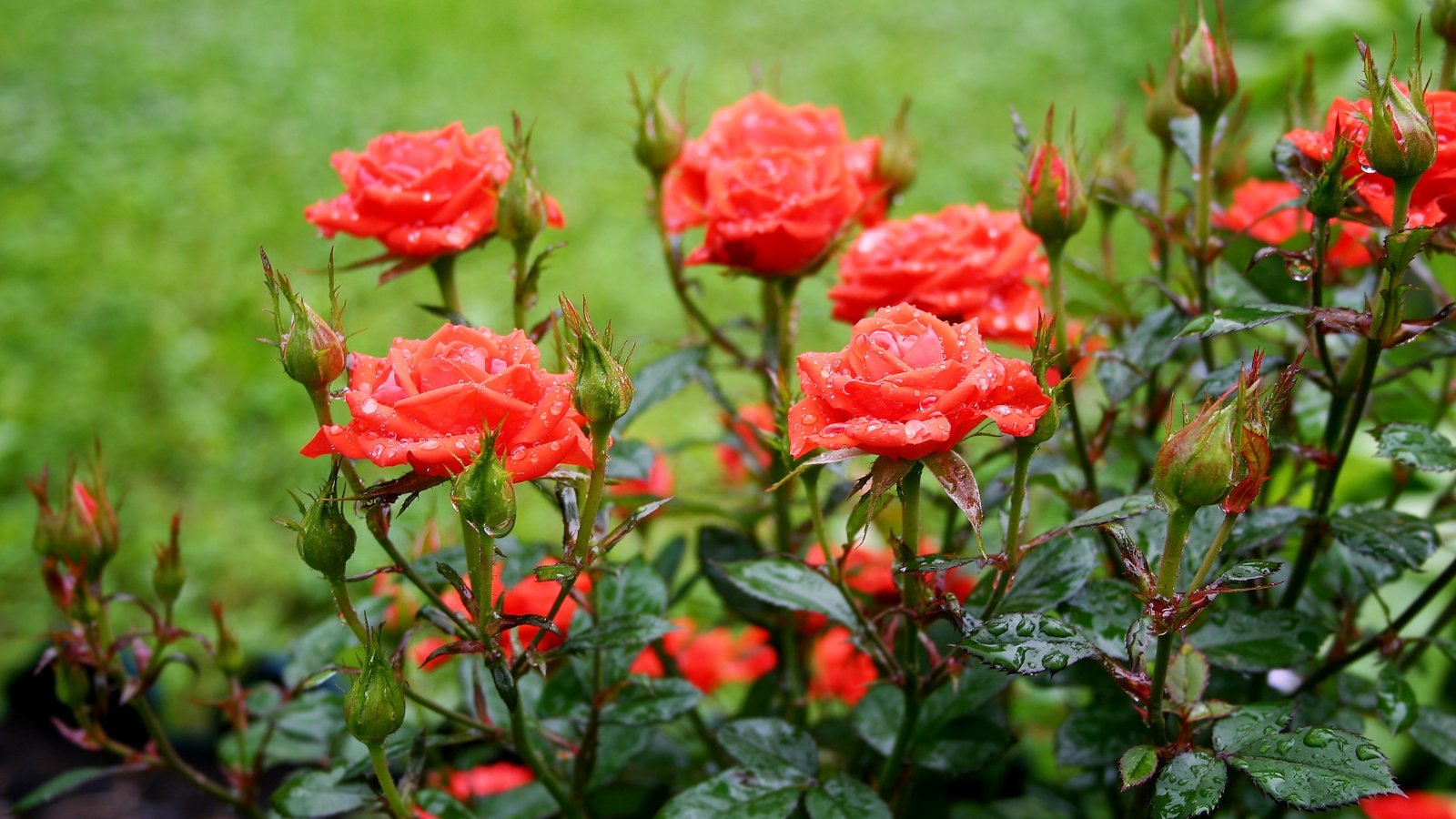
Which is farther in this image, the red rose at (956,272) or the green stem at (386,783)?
the red rose at (956,272)

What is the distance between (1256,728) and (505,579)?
0.51 metres

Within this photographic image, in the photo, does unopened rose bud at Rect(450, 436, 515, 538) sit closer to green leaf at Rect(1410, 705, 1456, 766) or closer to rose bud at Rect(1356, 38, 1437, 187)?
rose bud at Rect(1356, 38, 1437, 187)

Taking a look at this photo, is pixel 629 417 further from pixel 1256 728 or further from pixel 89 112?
pixel 89 112

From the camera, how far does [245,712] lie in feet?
3.41

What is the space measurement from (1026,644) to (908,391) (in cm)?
16

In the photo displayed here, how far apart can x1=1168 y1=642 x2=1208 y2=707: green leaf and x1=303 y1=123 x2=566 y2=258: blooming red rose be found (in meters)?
0.51

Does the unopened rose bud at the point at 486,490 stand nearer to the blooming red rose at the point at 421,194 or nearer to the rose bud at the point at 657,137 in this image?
the blooming red rose at the point at 421,194

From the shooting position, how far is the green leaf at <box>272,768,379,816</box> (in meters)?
0.87

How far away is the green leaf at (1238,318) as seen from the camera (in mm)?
716

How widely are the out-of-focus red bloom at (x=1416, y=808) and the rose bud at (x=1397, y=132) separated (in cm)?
96

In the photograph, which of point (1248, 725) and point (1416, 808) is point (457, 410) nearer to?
point (1248, 725)

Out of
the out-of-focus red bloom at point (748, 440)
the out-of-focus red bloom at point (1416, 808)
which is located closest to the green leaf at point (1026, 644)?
the out-of-focus red bloom at point (748, 440)

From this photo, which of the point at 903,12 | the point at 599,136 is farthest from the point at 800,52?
the point at 599,136

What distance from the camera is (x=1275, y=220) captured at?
1078mm
